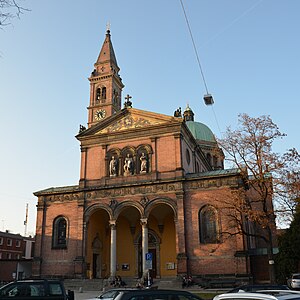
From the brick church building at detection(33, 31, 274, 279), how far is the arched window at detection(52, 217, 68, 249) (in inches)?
2.1

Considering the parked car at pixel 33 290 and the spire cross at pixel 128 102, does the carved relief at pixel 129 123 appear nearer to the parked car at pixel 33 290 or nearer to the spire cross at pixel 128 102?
the spire cross at pixel 128 102

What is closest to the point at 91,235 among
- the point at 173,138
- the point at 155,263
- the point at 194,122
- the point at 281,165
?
the point at 155,263

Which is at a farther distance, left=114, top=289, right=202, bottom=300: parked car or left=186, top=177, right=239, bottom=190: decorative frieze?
left=186, top=177, right=239, bottom=190: decorative frieze

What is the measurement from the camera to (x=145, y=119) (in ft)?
111

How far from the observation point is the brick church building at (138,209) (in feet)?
94.1

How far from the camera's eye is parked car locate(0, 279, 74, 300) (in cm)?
1239

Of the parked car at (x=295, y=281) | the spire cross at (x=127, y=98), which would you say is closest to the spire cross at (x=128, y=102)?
the spire cross at (x=127, y=98)

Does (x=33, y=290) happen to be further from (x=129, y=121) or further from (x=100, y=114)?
(x=100, y=114)

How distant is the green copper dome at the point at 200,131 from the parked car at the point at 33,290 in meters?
42.8

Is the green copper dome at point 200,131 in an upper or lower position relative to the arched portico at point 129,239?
upper

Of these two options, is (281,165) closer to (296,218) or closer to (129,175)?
(296,218)

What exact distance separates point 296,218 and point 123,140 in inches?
640

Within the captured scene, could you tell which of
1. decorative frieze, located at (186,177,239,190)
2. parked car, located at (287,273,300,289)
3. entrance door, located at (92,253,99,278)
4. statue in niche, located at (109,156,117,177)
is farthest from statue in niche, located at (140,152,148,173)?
parked car, located at (287,273,300,289)

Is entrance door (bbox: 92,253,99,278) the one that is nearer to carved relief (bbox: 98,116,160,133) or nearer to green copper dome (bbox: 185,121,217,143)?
carved relief (bbox: 98,116,160,133)
